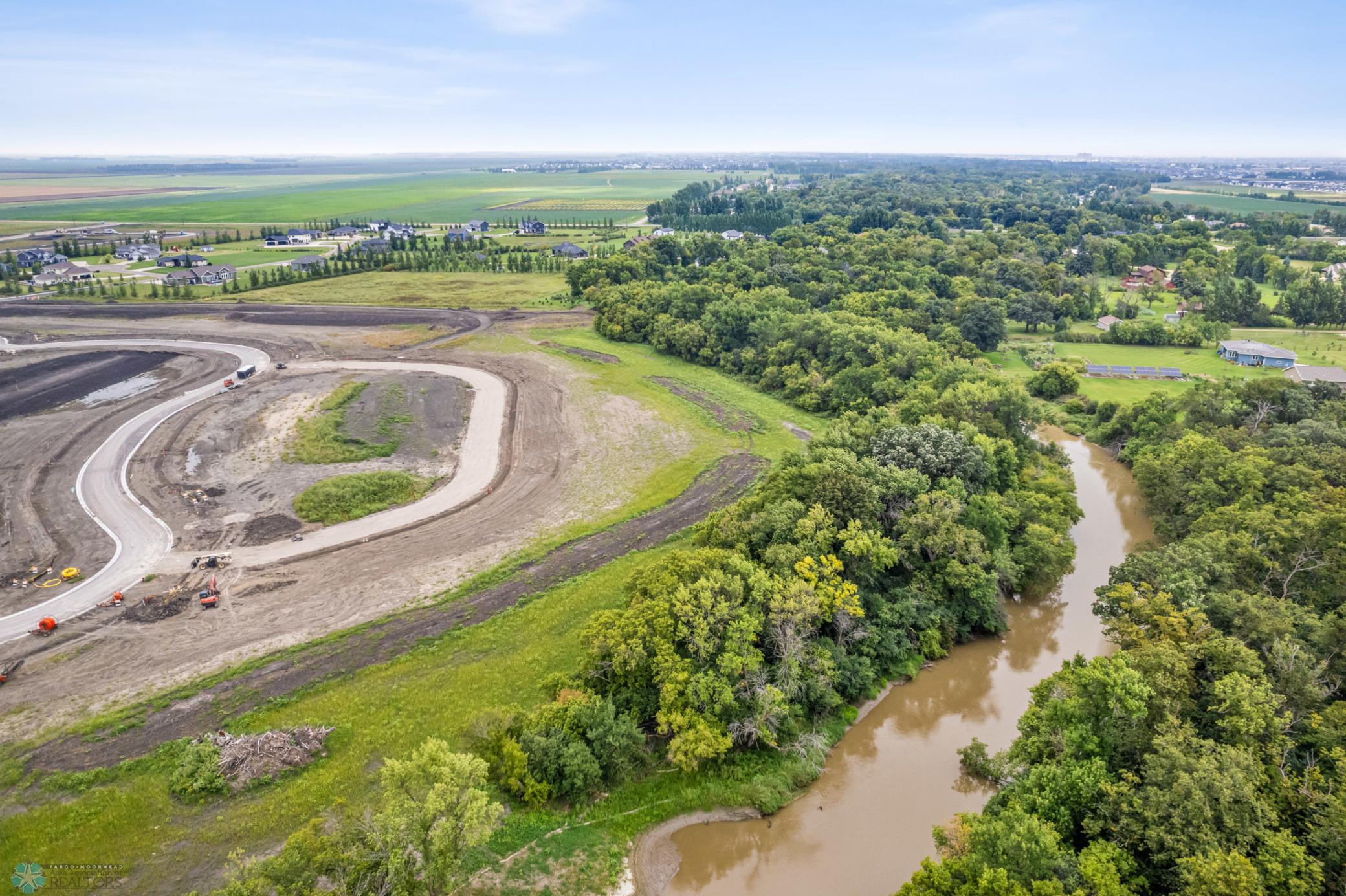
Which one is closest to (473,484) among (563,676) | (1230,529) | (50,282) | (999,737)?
(563,676)

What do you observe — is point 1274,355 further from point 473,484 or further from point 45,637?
point 45,637

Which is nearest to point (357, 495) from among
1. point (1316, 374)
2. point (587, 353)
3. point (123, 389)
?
point (587, 353)

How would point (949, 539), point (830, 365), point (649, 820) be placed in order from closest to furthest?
point (649, 820) → point (949, 539) → point (830, 365)

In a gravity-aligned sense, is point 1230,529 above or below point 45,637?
above

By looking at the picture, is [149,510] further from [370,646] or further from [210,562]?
[370,646]

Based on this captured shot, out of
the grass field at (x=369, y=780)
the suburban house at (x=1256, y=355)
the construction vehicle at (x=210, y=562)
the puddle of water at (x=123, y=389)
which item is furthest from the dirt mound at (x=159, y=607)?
the suburban house at (x=1256, y=355)

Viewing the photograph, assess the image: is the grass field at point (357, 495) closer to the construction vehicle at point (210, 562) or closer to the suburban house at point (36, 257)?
the construction vehicle at point (210, 562)
